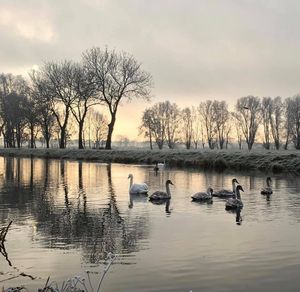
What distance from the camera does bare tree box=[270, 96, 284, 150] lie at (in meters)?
125

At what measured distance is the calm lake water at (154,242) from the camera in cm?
1032

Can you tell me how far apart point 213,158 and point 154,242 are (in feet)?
118

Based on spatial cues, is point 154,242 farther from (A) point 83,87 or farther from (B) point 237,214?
(A) point 83,87

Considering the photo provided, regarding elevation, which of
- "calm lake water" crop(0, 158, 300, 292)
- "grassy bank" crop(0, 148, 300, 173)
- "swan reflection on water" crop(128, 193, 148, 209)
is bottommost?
"calm lake water" crop(0, 158, 300, 292)

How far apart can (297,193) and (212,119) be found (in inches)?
4508

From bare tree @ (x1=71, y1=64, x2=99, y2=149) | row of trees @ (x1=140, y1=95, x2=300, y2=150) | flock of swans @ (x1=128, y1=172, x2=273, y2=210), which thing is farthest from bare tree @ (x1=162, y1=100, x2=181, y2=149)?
flock of swans @ (x1=128, y1=172, x2=273, y2=210)

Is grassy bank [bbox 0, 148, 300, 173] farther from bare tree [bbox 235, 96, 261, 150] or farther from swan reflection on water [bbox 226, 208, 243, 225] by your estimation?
bare tree [bbox 235, 96, 261, 150]

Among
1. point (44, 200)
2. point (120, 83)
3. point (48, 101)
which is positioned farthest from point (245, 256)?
point (48, 101)

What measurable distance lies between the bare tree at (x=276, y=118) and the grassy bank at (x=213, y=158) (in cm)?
6720

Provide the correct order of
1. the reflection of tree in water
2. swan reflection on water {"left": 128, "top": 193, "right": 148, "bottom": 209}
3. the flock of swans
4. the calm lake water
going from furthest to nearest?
swan reflection on water {"left": 128, "top": 193, "right": 148, "bottom": 209}
the flock of swans
the reflection of tree in water
the calm lake water

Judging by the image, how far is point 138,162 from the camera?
59438 mm

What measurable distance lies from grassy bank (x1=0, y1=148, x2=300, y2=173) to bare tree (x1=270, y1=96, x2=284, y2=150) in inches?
2646

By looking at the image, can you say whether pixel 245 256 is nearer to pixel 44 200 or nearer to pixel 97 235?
pixel 97 235

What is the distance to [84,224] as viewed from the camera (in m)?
16.5
